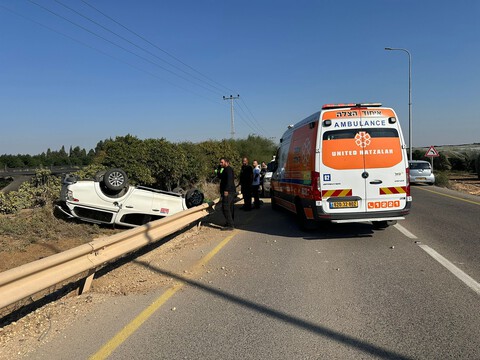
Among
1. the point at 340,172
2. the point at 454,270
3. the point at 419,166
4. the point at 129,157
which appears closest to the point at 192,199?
the point at 129,157

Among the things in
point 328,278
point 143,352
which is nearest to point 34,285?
point 143,352

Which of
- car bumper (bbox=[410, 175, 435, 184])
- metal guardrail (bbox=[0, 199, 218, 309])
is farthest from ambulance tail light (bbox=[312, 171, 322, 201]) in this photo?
car bumper (bbox=[410, 175, 435, 184])

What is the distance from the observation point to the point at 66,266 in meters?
4.66

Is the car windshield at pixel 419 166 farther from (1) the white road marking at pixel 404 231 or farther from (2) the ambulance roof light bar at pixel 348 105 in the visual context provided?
(2) the ambulance roof light bar at pixel 348 105

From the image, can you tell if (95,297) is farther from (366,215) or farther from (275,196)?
(275,196)

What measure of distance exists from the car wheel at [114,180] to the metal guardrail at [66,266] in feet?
8.36

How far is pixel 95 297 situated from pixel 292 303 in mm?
2417

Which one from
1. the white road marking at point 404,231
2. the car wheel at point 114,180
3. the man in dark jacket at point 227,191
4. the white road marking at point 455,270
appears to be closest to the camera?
the white road marking at point 455,270

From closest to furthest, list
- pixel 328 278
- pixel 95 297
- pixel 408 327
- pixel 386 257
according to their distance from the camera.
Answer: pixel 408 327, pixel 95 297, pixel 328 278, pixel 386 257

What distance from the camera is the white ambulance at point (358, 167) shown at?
8.27 m

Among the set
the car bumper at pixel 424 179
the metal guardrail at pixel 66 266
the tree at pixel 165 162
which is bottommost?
the car bumper at pixel 424 179

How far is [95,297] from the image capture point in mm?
5082

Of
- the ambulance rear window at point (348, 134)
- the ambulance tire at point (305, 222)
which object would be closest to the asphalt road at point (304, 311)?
the ambulance tire at point (305, 222)

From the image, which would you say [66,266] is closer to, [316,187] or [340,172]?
[316,187]
